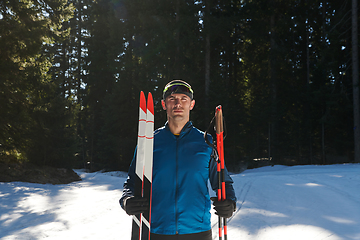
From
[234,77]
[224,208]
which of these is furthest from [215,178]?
[234,77]

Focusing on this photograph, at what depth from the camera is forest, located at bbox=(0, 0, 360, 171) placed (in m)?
17.4

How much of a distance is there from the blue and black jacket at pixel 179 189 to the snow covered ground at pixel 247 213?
3061 mm

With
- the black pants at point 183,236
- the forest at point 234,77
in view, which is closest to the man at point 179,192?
the black pants at point 183,236

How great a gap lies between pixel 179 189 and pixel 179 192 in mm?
22

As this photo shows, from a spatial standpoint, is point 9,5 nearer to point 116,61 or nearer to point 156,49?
point 156,49

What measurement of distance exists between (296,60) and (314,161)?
10214mm

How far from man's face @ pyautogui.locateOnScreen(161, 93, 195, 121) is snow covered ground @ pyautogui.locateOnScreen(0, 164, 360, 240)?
333 centimetres

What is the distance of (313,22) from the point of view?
83.4 ft

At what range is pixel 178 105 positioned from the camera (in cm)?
221

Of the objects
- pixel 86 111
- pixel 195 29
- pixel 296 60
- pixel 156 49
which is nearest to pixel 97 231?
pixel 156 49

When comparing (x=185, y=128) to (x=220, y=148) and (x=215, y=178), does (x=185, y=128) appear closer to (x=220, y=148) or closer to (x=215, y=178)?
(x=220, y=148)

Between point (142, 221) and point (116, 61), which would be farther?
point (116, 61)

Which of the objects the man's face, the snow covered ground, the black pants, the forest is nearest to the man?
the black pants

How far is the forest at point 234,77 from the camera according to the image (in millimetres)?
17438
